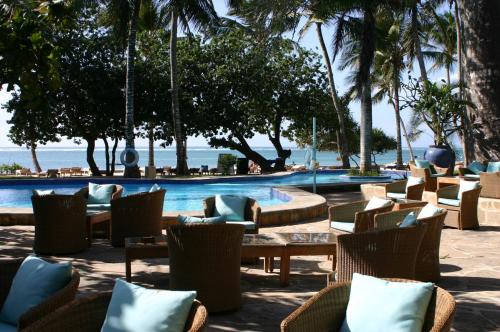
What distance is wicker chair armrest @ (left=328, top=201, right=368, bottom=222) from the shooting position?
6.78m

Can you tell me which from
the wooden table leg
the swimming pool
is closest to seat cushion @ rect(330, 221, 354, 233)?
the wooden table leg

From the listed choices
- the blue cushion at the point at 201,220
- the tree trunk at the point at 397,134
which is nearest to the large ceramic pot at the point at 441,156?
the blue cushion at the point at 201,220

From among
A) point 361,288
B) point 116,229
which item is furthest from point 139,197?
point 361,288

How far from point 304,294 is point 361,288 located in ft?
6.59

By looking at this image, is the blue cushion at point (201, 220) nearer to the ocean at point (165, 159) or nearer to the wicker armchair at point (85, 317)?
the wicker armchair at point (85, 317)

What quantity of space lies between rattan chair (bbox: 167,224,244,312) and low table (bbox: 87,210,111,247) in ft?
9.79

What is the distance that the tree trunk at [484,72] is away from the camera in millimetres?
14383

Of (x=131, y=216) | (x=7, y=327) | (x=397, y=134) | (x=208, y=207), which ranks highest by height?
(x=397, y=134)

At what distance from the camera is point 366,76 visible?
1762 cm

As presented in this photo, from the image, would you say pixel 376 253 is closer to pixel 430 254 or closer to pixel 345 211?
pixel 430 254

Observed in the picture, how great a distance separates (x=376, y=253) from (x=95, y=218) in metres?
4.17

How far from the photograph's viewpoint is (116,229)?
7.06m

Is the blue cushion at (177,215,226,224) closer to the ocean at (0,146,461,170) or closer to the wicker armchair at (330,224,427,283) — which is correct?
the wicker armchair at (330,224,427,283)

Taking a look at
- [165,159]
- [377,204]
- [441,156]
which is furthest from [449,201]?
[165,159]
